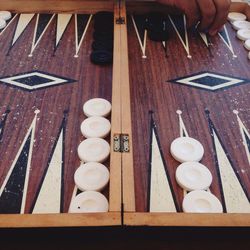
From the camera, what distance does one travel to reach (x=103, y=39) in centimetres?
210

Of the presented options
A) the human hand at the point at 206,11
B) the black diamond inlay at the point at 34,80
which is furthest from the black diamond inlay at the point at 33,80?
the human hand at the point at 206,11

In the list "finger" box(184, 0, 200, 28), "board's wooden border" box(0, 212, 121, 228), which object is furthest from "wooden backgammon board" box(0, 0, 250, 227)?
"finger" box(184, 0, 200, 28)

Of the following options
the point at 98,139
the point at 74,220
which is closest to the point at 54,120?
the point at 98,139

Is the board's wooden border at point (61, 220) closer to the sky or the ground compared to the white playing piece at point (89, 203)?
closer to the ground

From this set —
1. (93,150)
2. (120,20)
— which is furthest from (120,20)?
(93,150)

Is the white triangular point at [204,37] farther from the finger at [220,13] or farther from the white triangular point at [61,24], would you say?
the white triangular point at [61,24]

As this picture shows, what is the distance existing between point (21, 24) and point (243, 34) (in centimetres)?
160

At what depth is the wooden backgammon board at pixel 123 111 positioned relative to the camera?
46.9 inches

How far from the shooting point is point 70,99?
1.68m

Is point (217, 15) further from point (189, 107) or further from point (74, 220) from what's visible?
point (74, 220)

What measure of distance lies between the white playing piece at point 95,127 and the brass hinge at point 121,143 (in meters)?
0.17

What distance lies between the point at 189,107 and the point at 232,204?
595mm

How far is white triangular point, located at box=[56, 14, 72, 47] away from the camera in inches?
85.6

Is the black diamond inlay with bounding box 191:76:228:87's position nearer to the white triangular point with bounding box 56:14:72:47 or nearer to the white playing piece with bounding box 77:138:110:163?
the white playing piece with bounding box 77:138:110:163
